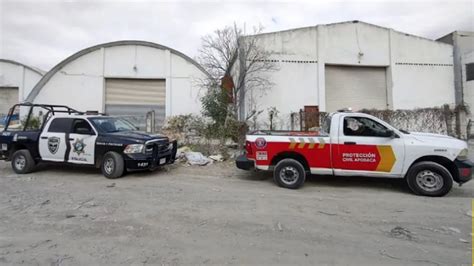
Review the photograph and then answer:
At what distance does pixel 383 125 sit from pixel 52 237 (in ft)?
22.3

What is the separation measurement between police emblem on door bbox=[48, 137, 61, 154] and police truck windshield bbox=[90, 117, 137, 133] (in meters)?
1.21

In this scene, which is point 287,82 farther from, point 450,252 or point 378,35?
point 450,252

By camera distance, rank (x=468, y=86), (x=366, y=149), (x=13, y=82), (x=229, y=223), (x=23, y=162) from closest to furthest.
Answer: (x=229, y=223)
(x=366, y=149)
(x=23, y=162)
(x=468, y=86)
(x=13, y=82)

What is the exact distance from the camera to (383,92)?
1722cm

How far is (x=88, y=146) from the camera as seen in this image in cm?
809

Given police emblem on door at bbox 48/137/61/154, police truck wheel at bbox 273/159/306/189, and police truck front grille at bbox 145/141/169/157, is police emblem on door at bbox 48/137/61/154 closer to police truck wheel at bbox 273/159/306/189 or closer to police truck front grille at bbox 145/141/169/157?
police truck front grille at bbox 145/141/169/157

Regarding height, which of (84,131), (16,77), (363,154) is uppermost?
(16,77)

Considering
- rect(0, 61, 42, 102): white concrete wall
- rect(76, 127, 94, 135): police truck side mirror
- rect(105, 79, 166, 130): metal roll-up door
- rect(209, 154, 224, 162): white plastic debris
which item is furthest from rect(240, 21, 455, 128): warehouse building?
rect(0, 61, 42, 102): white concrete wall

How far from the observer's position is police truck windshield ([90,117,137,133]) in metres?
8.43

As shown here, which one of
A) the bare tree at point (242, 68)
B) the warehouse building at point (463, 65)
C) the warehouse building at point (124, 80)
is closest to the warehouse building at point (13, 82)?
the warehouse building at point (124, 80)

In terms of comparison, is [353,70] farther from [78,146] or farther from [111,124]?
[78,146]

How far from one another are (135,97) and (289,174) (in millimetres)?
15411

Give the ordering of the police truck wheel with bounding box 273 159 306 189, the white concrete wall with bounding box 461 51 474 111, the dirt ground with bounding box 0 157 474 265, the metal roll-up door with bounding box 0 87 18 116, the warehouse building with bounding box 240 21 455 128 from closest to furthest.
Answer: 1. the dirt ground with bounding box 0 157 474 265
2. the police truck wheel with bounding box 273 159 306 189
3. the warehouse building with bounding box 240 21 455 128
4. the white concrete wall with bounding box 461 51 474 111
5. the metal roll-up door with bounding box 0 87 18 116

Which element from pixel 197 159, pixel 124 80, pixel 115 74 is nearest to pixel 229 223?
pixel 197 159
